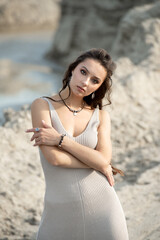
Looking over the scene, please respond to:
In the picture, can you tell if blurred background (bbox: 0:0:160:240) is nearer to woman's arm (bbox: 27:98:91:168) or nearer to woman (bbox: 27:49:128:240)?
woman (bbox: 27:49:128:240)

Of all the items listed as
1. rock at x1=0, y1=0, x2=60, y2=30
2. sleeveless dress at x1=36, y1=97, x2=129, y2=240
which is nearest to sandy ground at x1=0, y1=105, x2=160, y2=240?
sleeveless dress at x1=36, y1=97, x2=129, y2=240

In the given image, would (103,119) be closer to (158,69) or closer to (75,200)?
(75,200)

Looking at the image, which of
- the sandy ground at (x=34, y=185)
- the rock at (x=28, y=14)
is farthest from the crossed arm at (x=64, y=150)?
the rock at (x=28, y=14)

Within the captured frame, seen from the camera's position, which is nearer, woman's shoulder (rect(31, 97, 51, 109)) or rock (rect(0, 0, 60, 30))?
woman's shoulder (rect(31, 97, 51, 109))

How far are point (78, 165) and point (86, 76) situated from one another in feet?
1.95

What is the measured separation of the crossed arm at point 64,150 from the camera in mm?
2428

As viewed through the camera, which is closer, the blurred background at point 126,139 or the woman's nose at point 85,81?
the woman's nose at point 85,81

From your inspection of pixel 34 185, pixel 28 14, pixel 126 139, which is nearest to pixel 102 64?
pixel 34 185

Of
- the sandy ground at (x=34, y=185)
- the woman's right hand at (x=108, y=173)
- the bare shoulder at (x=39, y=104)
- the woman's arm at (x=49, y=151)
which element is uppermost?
the bare shoulder at (x=39, y=104)

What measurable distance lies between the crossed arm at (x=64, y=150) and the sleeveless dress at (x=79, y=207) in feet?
0.23

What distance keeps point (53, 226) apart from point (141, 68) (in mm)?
4847

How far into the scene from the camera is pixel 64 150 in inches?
97.6

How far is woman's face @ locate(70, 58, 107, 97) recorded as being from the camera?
255cm

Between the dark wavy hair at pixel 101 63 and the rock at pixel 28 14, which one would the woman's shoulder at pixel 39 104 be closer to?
the dark wavy hair at pixel 101 63
